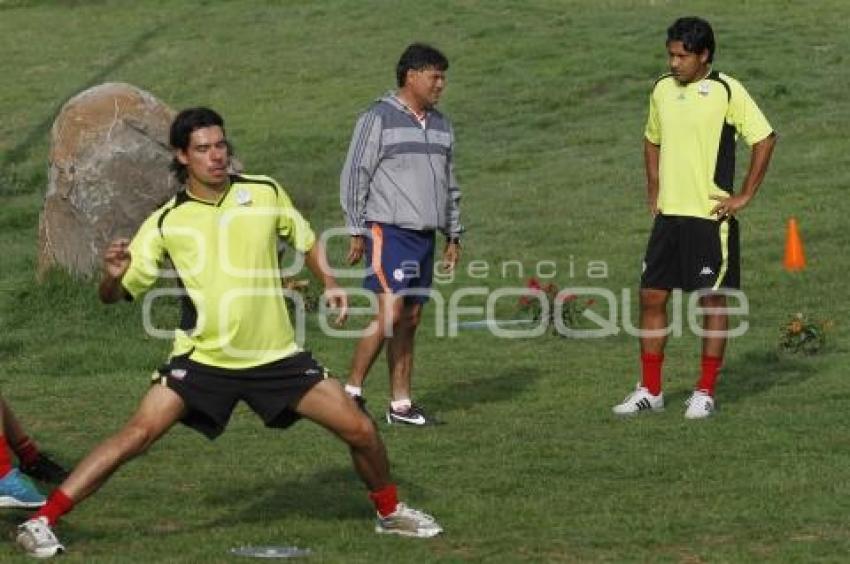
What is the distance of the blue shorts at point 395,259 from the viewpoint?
12.9m

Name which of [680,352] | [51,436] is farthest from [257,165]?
[51,436]

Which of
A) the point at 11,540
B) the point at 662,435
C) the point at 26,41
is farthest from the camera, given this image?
the point at 26,41

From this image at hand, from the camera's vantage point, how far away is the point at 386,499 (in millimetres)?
9578

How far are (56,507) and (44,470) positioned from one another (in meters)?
1.85

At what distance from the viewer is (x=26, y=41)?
4084cm

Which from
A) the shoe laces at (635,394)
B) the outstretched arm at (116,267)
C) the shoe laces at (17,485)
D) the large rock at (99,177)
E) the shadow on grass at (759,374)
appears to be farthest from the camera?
the large rock at (99,177)

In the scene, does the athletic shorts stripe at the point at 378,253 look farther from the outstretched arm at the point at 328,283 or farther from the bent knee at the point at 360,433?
the bent knee at the point at 360,433

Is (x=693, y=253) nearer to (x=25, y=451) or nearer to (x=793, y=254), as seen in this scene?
(x=25, y=451)

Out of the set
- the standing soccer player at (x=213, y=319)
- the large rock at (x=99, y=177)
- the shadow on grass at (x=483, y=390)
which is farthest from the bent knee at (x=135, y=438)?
the large rock at (x=99, y=177)

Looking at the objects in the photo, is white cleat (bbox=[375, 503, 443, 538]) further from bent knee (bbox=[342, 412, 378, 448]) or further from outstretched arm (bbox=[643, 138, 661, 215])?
outstretched arm (bbox=[643, 138, 661, 215])

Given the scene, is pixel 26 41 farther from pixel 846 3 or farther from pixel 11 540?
pixel 11 540

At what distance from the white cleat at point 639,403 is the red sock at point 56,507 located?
16.2ft

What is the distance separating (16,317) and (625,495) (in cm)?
887

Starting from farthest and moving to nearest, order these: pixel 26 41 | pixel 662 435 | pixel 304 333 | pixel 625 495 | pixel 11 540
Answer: pixel 26 41
pixel 304 333
pixel 662 435
pixel 625 495
pixel 11 540
